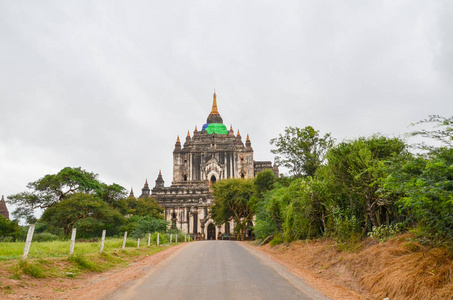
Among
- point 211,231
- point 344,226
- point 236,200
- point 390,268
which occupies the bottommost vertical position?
point 390,268

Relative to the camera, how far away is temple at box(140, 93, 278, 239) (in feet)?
158

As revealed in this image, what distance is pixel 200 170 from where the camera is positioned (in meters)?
57.1

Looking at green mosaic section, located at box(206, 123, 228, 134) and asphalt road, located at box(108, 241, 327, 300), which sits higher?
green mosaic section, located at box(206, 123, 228, 134)

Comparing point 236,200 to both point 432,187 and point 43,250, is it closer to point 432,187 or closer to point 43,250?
point 43,250

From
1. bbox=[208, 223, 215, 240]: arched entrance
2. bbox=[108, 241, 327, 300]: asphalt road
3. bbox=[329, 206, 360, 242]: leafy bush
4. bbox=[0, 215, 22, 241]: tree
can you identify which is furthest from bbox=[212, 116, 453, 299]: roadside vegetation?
bbox=[208, 223, 215, 240]: arched entrance

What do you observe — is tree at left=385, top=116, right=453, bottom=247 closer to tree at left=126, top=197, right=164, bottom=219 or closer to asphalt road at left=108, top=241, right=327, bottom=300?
asphalt road at left=108, top=241, right=327, bottom=300

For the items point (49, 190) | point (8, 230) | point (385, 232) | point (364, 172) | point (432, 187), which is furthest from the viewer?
point (49, 190)

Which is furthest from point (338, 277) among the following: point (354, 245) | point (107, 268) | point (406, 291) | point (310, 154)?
point (310, 154)

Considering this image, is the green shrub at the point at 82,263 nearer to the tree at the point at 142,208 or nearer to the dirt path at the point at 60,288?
the dirt path at the point at 60,288

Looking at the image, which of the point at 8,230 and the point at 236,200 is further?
the point at 236,200

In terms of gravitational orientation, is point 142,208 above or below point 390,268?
above

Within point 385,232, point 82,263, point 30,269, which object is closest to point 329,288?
point 385,232

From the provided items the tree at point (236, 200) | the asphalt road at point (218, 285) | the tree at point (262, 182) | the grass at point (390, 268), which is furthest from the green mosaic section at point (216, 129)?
the asphalt road at point (218, 285)

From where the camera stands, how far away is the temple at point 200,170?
1897 inches
